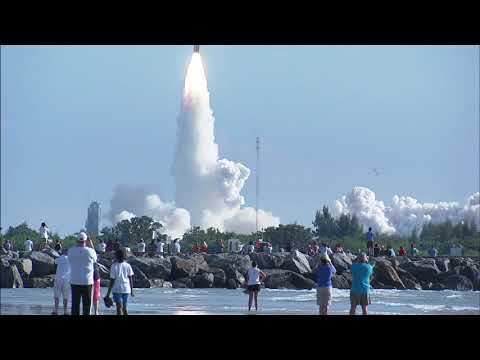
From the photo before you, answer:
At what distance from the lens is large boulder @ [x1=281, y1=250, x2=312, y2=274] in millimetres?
54750

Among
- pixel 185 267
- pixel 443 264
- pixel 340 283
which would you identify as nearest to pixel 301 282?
pixel 340 283

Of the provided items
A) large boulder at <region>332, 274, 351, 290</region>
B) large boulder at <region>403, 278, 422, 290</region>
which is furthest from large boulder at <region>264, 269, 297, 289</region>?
large boulder at <region>403, 278, 422, 290</region>

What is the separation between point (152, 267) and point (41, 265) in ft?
16.6

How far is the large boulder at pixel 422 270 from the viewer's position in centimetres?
5982

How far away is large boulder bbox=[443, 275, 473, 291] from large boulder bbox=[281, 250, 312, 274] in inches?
331

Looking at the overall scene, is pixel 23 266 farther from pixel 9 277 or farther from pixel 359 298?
pixel 359 298

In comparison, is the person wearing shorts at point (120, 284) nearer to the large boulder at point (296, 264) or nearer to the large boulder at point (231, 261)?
the large boulder at point (231, 261)

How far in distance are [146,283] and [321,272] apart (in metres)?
27.1

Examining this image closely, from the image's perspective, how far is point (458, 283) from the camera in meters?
59.6

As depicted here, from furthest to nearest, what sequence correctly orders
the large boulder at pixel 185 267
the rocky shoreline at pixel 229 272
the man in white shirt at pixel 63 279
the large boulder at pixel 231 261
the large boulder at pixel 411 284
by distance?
the large boulder at pixel 411 284 < the large boulder at pixel 231 261 < the large boulder at pixel 185 267 < the rocky shoreline at pixel 229 272 < the man in white shirt at pixel 63 279

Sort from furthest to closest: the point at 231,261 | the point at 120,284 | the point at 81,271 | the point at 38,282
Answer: the point at 231,261 < the point at 38,282 < the point at 120,284 < the point at 81,271

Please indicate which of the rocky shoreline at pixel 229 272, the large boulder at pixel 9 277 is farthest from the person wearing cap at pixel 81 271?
the rocky shoreline at pixel 229 272
